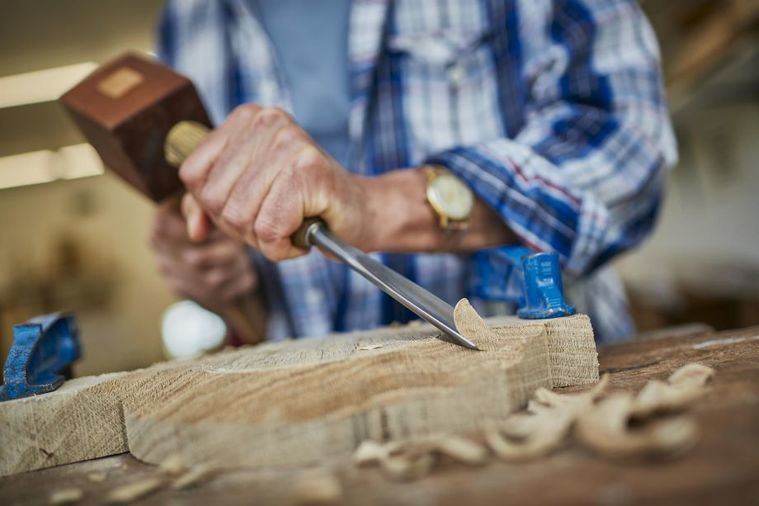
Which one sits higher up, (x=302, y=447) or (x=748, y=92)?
(x=748, y=92)

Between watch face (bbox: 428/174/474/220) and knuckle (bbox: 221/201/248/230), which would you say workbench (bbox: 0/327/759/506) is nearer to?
knuckle (bbox: 221/201/248/230)

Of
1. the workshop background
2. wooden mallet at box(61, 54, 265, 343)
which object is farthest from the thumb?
the workshop background

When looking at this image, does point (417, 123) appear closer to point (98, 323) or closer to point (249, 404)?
point (249, 404)

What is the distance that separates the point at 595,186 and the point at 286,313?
0.74 m

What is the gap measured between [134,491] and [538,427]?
31 cm

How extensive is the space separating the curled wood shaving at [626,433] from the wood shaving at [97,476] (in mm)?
408

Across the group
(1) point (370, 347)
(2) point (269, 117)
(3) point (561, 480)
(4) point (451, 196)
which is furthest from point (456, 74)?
(3) point (561, 480)

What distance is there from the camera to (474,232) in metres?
1.05

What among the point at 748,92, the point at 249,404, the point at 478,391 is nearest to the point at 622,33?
the point at 478,391

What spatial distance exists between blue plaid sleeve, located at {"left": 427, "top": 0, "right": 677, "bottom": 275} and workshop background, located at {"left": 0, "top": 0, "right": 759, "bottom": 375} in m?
2.43

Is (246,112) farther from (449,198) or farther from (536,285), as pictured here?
(536,285)

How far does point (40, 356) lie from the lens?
72cm

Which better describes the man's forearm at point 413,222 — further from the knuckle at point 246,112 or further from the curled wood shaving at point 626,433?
the curled wood shaving at point 626,433

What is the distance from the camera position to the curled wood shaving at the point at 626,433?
0.35 meters
